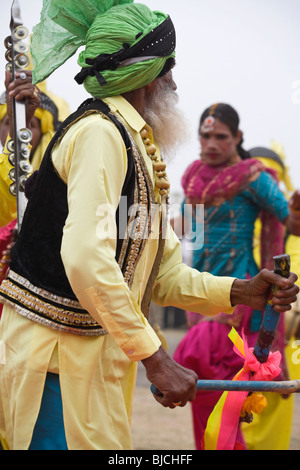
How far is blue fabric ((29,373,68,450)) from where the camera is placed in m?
2.56

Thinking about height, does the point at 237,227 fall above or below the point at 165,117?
below

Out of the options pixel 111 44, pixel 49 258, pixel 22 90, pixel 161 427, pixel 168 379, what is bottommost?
pixel 161 427

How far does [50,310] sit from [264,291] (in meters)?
0.89

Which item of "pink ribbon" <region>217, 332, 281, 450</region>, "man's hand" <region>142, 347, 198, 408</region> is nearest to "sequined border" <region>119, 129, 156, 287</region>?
"man's hand" <region>142, 347, 198, 408</region>

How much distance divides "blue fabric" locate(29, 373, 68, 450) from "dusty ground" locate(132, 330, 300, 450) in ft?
12.8

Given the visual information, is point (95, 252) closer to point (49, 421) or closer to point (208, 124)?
point (49, 421)

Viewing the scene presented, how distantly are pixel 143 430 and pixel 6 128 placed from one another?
3.94 metres

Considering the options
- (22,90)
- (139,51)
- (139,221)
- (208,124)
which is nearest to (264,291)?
(139,221)

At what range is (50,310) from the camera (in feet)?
8.40

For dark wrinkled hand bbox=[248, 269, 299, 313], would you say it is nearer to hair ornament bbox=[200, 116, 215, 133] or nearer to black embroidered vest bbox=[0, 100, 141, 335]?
black embroidered vest bbox=[0, 100, 141, 335]

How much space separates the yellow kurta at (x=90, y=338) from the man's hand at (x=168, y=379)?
42 millimetres

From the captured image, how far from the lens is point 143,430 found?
729cm

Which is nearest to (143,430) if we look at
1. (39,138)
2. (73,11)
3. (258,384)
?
(39,138)
